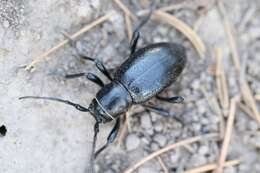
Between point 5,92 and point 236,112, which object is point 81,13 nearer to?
point 5,92

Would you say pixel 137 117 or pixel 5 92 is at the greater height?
pixel 5 92

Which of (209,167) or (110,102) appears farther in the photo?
(209,167)

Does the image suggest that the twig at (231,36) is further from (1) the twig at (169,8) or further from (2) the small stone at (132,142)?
(2) the small stone at (132,142)

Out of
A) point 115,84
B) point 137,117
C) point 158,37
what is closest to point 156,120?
point 137,117

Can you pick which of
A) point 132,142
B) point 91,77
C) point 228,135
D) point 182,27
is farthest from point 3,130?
point 228,135

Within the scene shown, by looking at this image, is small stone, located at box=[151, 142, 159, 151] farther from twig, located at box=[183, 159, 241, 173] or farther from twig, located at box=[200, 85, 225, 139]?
twig, located at box=[200, 85, 225, 139]

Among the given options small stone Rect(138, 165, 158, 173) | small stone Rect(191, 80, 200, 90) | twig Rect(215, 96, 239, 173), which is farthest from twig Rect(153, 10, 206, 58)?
small stone Rect(138, 165, 158, 173)

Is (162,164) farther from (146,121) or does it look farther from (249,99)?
(249,99)
